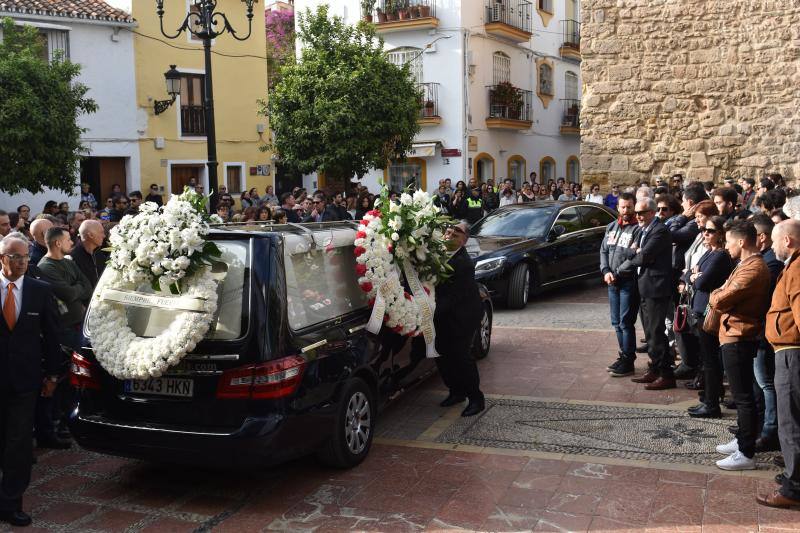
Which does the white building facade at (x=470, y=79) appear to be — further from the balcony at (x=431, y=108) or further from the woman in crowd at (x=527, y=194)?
the woman in crowd at (x=527, y=194)

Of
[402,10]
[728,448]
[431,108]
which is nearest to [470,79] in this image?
[431,108]

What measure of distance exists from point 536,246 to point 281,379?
7816 mm

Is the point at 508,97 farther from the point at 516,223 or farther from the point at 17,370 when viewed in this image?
the point at 17,370

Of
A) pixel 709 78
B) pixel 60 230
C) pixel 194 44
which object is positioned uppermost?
pixel 194 44

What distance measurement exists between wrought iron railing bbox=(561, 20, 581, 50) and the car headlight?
24.3 m

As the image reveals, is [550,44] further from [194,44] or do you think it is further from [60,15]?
[60,15]

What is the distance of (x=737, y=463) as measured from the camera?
5.45m

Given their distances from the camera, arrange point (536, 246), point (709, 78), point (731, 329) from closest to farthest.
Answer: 1. point (731, 329)
2. point (536, 246)
3. point (709, 78)

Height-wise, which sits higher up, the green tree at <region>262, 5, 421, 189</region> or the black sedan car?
the green tree at <region>262, 5, 421, 189</region>

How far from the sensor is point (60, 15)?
2336cm

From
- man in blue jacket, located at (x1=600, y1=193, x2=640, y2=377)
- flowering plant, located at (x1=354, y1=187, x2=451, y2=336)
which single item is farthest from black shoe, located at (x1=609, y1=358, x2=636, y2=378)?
flowering plant, located at (x1=354, y1=187, x2=451, y2=336)

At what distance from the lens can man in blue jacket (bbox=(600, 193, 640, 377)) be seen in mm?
7918

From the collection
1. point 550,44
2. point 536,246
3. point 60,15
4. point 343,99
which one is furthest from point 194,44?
point 536,246

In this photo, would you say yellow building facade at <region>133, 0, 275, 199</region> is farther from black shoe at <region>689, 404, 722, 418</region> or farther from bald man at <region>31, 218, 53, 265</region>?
black shoe at <region>689, 404, 722, 418</region>
